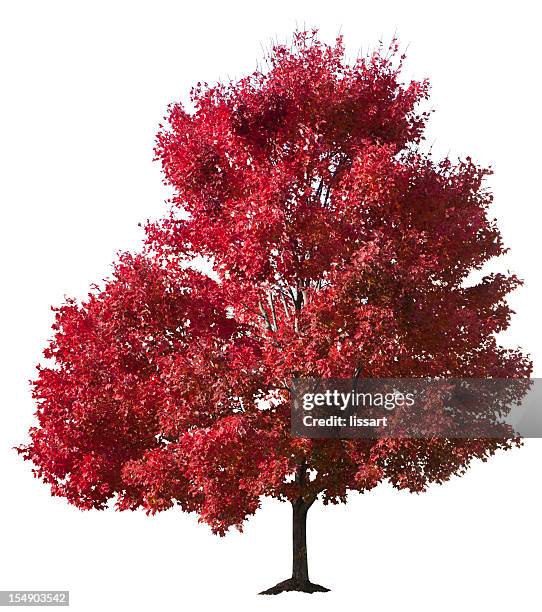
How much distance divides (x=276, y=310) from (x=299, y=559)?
6.39m

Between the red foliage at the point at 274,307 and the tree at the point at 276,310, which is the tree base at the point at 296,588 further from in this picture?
the red foliage at the point at 274,307

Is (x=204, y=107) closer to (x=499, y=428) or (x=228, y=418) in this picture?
(x=228, y=418)

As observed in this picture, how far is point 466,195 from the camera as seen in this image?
24.3 m

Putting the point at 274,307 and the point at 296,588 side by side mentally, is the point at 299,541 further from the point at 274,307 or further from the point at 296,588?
the point at 274,307

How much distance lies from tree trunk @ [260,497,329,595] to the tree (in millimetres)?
58

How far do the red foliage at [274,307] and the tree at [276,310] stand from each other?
0.05 metres

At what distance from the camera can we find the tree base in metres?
25.0

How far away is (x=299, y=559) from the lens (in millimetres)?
25234

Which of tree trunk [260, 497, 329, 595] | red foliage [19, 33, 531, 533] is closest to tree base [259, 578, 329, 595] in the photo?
tree trunk [260, 497, 329, 595]

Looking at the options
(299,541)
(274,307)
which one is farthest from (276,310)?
(299,541)

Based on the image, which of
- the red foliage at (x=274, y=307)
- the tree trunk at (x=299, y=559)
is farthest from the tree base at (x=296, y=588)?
the red foliage at (x=274, y=307)

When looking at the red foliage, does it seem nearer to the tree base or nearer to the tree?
the tree

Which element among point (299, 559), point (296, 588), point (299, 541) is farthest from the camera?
point (299, 541)

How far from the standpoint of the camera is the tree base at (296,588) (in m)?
25.0
